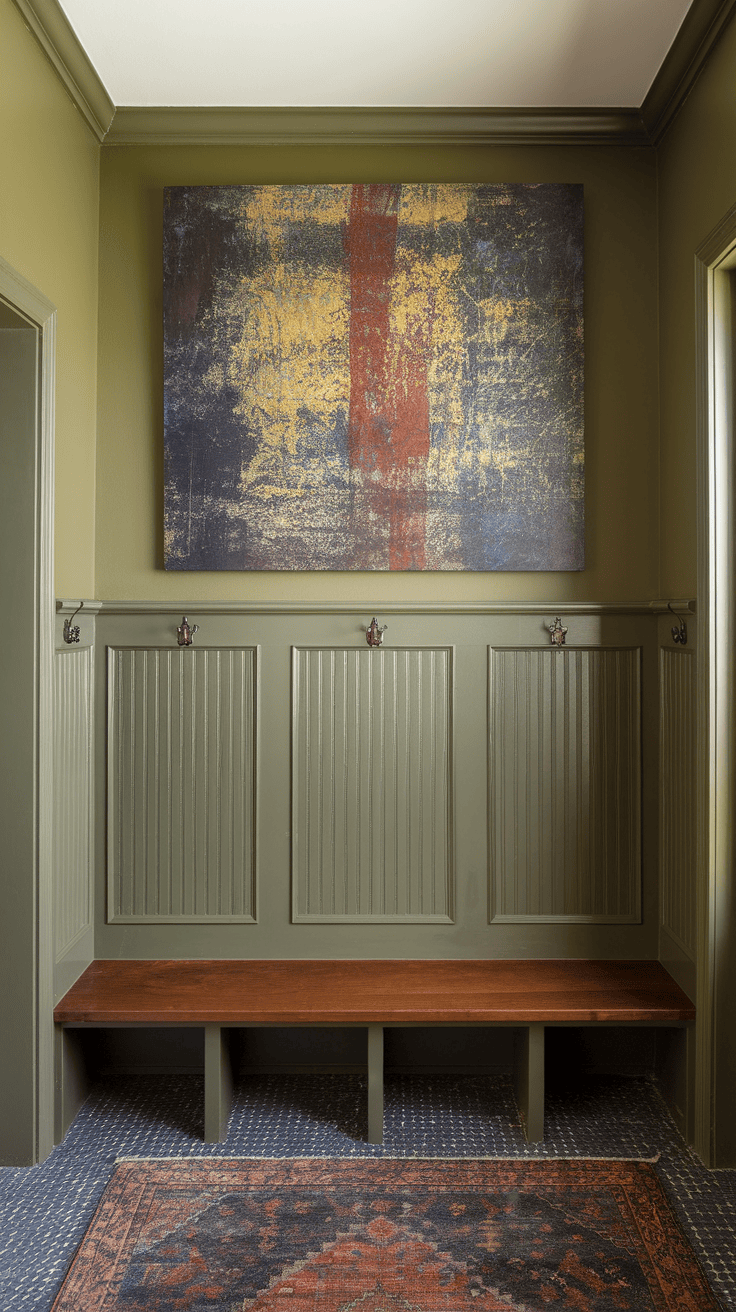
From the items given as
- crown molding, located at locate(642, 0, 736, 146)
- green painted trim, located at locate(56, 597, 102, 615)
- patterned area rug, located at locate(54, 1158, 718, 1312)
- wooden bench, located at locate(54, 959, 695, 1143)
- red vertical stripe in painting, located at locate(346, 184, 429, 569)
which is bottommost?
patterned area rug, located at locate(54, 1158, 718, 1312)

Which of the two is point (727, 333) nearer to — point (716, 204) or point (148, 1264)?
point (716, 204)

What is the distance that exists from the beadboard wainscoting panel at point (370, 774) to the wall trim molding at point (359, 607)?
0.12m

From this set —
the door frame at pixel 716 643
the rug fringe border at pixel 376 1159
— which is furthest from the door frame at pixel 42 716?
the door frame at pixel 716 643

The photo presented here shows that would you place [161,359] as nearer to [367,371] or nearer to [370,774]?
[367,371]

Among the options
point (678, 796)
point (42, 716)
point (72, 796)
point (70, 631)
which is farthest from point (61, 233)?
point (678, 796)

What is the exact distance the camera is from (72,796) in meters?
2.37

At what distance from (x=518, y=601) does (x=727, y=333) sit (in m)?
0.87

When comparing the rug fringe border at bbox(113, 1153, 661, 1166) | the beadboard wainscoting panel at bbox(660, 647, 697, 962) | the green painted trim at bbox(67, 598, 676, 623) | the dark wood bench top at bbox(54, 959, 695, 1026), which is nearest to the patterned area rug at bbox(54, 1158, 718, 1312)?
the rug fringe border at bbox(113, 1153, 661, 1166)

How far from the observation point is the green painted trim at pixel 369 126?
246cm

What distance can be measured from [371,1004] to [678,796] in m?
1.01

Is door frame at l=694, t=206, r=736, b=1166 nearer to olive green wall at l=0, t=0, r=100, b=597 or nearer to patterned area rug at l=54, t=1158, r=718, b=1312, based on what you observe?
patterned area rug at l=54, t=1158, r=718, b=1312

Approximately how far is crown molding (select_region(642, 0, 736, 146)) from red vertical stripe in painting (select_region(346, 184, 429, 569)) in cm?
78

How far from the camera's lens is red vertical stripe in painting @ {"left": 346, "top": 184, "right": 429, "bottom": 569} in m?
2.50

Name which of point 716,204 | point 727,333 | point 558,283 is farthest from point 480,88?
point 727,333
